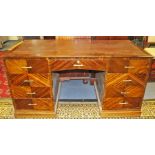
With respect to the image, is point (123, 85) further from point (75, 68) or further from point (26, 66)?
point (26, 66)

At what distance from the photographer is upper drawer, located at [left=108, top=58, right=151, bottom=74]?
1883 millimetres

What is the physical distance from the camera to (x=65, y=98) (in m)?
2.64

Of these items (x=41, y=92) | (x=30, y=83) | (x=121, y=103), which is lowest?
(x=121, y=103)

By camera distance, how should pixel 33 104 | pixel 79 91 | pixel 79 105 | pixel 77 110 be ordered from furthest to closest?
1. pixel 79 91
2. pixel 79 105
3. pixel 77 110
4. pixel 33 104

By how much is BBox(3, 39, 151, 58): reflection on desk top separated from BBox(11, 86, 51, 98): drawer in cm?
40

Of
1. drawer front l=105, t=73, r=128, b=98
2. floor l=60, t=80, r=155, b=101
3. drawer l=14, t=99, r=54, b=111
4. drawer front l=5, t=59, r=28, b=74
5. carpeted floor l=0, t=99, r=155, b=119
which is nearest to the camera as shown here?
drawer front l=5, t=59, r=28, b=74

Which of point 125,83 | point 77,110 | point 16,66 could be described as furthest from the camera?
point 77,110

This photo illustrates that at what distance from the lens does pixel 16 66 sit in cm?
189

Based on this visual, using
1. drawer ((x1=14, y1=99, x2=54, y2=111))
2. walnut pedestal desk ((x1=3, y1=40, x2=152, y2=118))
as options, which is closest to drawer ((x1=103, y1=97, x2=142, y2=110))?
walnut pedestal desk ((x1=3, y1=40, x2=152, y2=118))

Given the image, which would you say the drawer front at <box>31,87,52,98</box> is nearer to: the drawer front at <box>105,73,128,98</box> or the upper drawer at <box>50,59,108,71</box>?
the upper drawer at <box>50,59,108,71</box>

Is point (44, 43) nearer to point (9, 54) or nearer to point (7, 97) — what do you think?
point (9, 54)

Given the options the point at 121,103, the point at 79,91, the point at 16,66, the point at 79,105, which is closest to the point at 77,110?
the point at 79,105

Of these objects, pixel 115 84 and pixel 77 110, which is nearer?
pixel 115 84

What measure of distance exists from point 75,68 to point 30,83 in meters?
0.54
